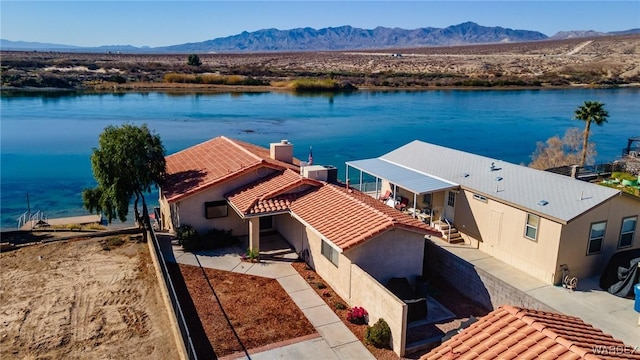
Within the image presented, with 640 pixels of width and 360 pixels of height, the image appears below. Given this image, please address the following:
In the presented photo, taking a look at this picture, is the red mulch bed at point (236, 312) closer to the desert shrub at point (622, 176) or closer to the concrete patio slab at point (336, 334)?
the concrete patio slab at point (336, 334)

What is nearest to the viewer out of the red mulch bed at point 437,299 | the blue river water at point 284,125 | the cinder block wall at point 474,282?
the red mulch bed at point 437,299

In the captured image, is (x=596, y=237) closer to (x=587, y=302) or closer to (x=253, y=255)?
(x=587, y=302)

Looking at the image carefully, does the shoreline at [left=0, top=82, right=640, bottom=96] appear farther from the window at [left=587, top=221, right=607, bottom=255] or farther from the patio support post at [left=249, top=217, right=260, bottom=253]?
the window at [left=587, top=221, right=607, bottom=255]

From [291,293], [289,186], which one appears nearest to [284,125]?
[289,186]

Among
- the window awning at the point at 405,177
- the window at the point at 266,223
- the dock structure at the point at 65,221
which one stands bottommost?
the dock structure at the point at 65,221

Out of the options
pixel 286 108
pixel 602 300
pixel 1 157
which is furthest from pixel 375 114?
pixel 602 300

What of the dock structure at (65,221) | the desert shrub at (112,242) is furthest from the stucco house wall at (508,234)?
the dock structure at (65,221)
